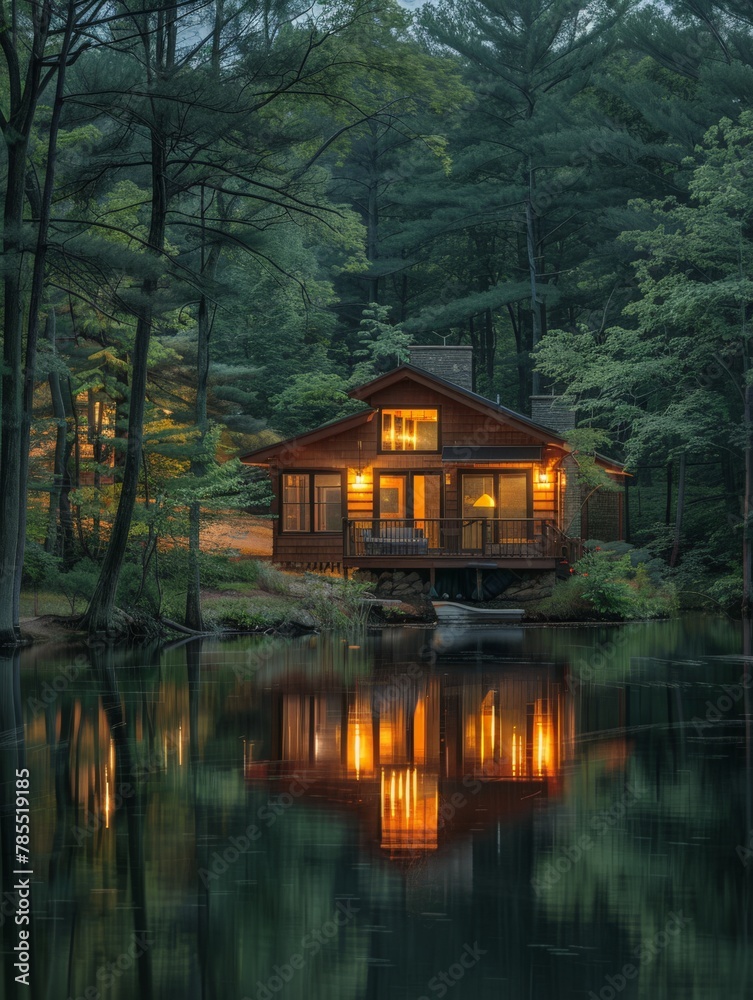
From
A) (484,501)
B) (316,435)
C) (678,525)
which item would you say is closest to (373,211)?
(316,435)

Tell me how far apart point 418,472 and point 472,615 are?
609 centimetres

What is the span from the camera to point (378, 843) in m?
6.88

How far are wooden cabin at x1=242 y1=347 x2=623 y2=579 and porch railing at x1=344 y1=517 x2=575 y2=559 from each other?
3.2 inches

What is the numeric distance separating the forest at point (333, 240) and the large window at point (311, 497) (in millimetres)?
3104

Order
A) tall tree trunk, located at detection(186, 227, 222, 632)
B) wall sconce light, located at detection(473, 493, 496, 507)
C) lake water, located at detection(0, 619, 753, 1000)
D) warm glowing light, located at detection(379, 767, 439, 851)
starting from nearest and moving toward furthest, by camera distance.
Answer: lake water, located at detection(0, 619, 753, 1000), warm glowing light, located at detection(379, 767, 439, 851), tall tree trunk, located at detection(186, 227, 222, 632), wall sconce light, located at detection(473, 493, 496, 507)

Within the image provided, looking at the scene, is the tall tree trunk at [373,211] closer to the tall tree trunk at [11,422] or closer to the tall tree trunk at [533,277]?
the tall tree trunk at [533,277]

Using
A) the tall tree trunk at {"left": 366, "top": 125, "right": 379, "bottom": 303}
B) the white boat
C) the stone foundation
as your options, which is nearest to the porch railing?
the stone foundation

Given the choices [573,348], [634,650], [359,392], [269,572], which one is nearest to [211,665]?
[634,650]

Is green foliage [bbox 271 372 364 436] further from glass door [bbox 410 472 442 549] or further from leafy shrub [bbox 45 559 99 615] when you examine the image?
leafy shrub [bbox 45 559 99 615]

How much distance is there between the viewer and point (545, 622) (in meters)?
26.9

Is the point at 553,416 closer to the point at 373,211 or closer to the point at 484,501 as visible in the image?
the point at 484,501

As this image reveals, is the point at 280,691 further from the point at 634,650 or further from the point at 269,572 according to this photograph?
the point at 269,572

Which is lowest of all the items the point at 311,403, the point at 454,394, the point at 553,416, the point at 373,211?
the point at 553,416

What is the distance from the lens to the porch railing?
29.8 m
